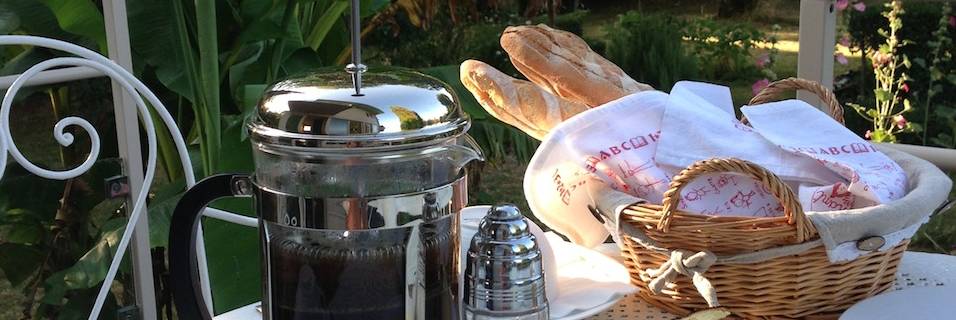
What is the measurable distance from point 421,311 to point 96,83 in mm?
1431

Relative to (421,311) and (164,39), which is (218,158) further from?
(421,311)

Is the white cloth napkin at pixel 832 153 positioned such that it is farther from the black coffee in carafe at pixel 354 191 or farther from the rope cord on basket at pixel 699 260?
the black coffee in carafe at pixel 354 191

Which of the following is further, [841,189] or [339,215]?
[841,189]

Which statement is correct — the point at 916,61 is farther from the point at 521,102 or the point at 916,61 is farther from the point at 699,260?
the point at 699,260

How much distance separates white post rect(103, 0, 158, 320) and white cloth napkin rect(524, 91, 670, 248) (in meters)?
0.81

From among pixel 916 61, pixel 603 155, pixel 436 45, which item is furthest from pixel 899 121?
pixel 436 45

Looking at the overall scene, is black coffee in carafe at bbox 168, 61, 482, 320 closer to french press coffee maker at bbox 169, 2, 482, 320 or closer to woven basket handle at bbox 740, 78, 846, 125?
french press coffee maker at bbox 169, 2, 482, 320

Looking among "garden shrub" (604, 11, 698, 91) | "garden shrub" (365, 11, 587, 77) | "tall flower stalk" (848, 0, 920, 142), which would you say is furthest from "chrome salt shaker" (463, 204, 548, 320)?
"garden shrub" (365, 11, 587, 77)

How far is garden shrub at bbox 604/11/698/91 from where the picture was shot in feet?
14.5

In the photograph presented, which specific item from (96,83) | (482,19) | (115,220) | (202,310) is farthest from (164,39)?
(482,19)

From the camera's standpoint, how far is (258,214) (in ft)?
2.12

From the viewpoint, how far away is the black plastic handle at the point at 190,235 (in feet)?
2.12

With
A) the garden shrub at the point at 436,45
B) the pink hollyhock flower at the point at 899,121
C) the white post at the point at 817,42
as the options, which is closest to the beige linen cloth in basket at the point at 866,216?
the white post at the point at 817,42

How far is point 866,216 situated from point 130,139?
3.91 ft
